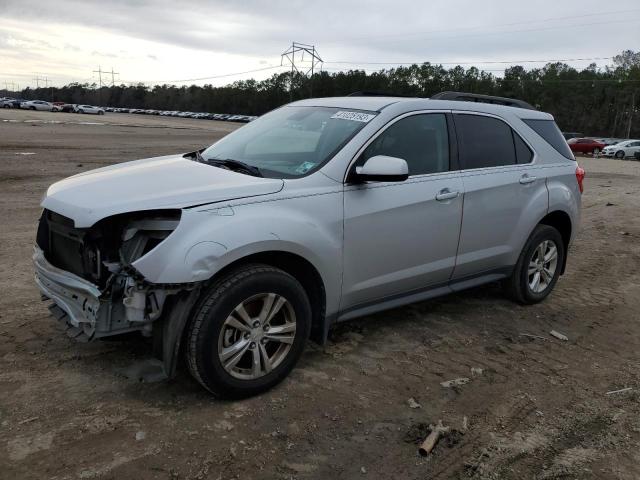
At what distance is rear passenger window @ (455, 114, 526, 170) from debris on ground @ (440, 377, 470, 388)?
1655 mm

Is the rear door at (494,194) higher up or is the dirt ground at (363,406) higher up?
the rear door at (494,194)

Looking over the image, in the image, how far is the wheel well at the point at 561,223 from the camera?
5363 mm

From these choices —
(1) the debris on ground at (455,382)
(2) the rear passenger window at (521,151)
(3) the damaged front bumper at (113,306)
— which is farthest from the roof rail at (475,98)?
(3) the damaged front bumper at (113,306)

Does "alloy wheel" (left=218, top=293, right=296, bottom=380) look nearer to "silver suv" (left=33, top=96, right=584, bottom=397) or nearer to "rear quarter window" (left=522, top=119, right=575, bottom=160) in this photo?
"silver suv" (left=33, top=96, right=584, bottom=397)

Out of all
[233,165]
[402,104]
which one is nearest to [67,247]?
[233,165]

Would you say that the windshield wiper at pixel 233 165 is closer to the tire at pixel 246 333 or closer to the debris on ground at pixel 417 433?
the tire at pixel 246 333

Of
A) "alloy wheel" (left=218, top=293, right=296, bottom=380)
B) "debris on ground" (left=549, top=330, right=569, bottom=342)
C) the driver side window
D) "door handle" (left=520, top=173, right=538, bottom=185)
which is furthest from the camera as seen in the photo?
"door handle" (left=520, top=173, right=538, bottom=185)

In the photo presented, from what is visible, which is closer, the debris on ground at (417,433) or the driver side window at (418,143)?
the debris on ground at (417,433)

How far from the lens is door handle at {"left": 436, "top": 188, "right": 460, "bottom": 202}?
419 centimetres

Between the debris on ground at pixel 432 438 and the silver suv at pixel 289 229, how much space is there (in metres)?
0.95

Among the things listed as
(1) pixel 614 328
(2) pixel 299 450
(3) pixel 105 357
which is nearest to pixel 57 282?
(3) pixel 105 357

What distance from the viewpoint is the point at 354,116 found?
411 centimetres

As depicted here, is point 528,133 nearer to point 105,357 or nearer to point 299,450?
point 299,450

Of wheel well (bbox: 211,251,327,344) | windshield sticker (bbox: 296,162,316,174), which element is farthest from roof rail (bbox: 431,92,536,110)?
wheel well (bbox: 211,251,327,344)
